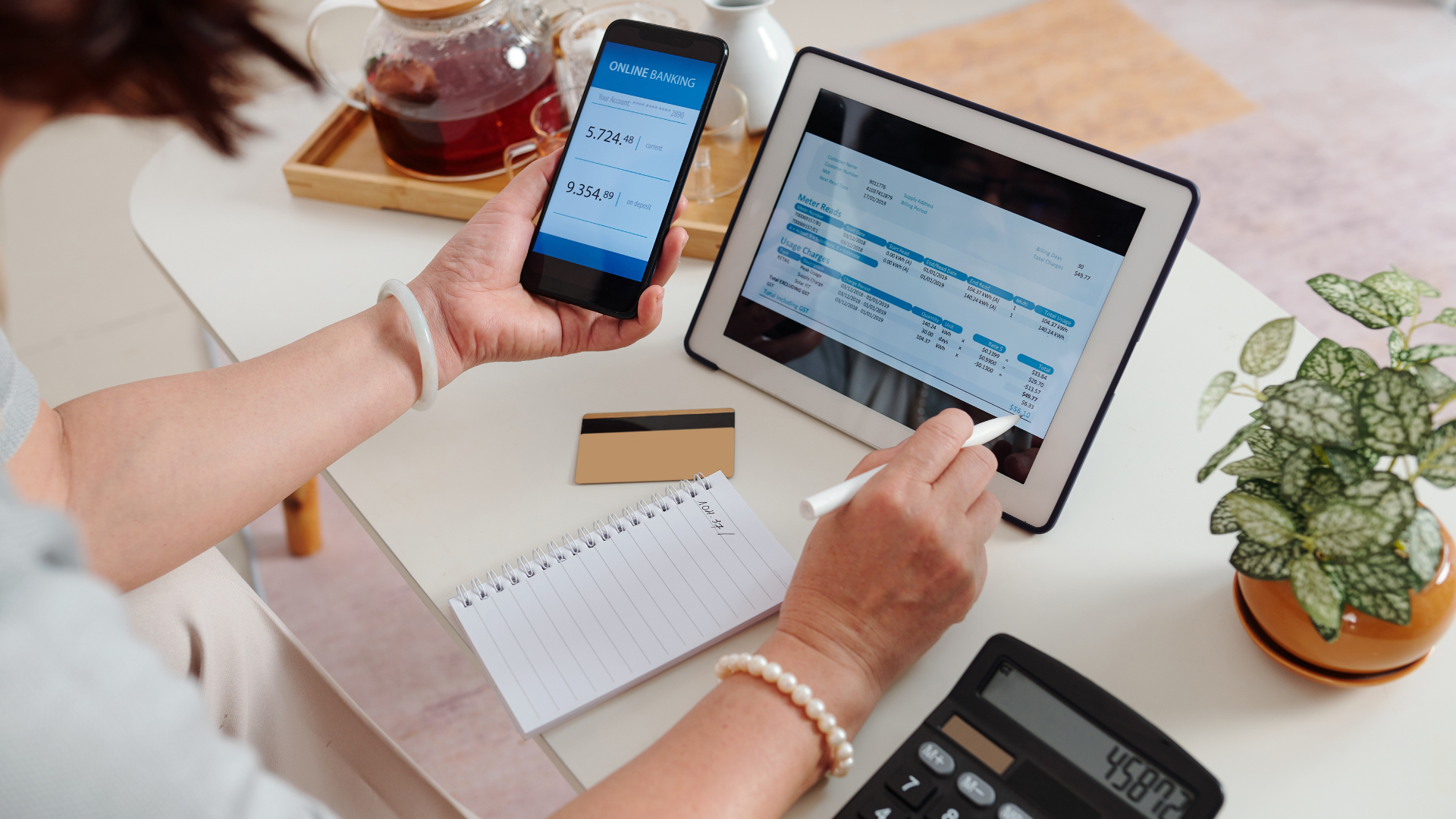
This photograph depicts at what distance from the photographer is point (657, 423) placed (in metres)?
0.85

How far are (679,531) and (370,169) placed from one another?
677mm

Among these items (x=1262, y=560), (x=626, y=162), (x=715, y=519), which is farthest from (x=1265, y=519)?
(x=626, y=162)

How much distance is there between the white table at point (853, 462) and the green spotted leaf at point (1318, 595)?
131mm

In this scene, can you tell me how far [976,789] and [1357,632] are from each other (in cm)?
25

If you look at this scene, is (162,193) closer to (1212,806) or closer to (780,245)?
(780,245)

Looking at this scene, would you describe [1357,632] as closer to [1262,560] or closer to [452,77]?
[1262,560]

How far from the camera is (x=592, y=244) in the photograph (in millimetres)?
874

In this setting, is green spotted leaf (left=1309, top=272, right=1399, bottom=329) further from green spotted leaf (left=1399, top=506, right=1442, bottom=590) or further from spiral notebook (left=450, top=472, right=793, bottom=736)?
spiral notebook (left=450, top=472, right=793, bottom=736)

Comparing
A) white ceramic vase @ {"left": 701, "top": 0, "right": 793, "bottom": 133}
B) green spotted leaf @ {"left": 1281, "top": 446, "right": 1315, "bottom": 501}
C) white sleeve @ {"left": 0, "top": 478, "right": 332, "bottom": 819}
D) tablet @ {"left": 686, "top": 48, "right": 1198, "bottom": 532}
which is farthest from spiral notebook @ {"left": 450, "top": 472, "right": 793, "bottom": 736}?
white ceramic vase @ {"left": 701, "top": 0, "right": 793, "bottom": 133}

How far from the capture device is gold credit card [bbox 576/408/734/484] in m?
0.82

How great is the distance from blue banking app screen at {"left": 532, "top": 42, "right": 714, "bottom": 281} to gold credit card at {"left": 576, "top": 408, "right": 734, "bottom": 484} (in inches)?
5.3

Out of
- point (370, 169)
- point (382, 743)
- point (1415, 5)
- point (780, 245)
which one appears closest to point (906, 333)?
point (780, 245)

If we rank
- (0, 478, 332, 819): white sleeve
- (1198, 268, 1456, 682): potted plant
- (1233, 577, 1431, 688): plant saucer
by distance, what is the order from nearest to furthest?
1. (0, 478, 332, 819): white sleeve
2. (1198, 268, 1456, 682): potted plant
3. (1233, 577, 1431, 688): plant saucer

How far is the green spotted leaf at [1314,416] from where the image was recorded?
54 cm
